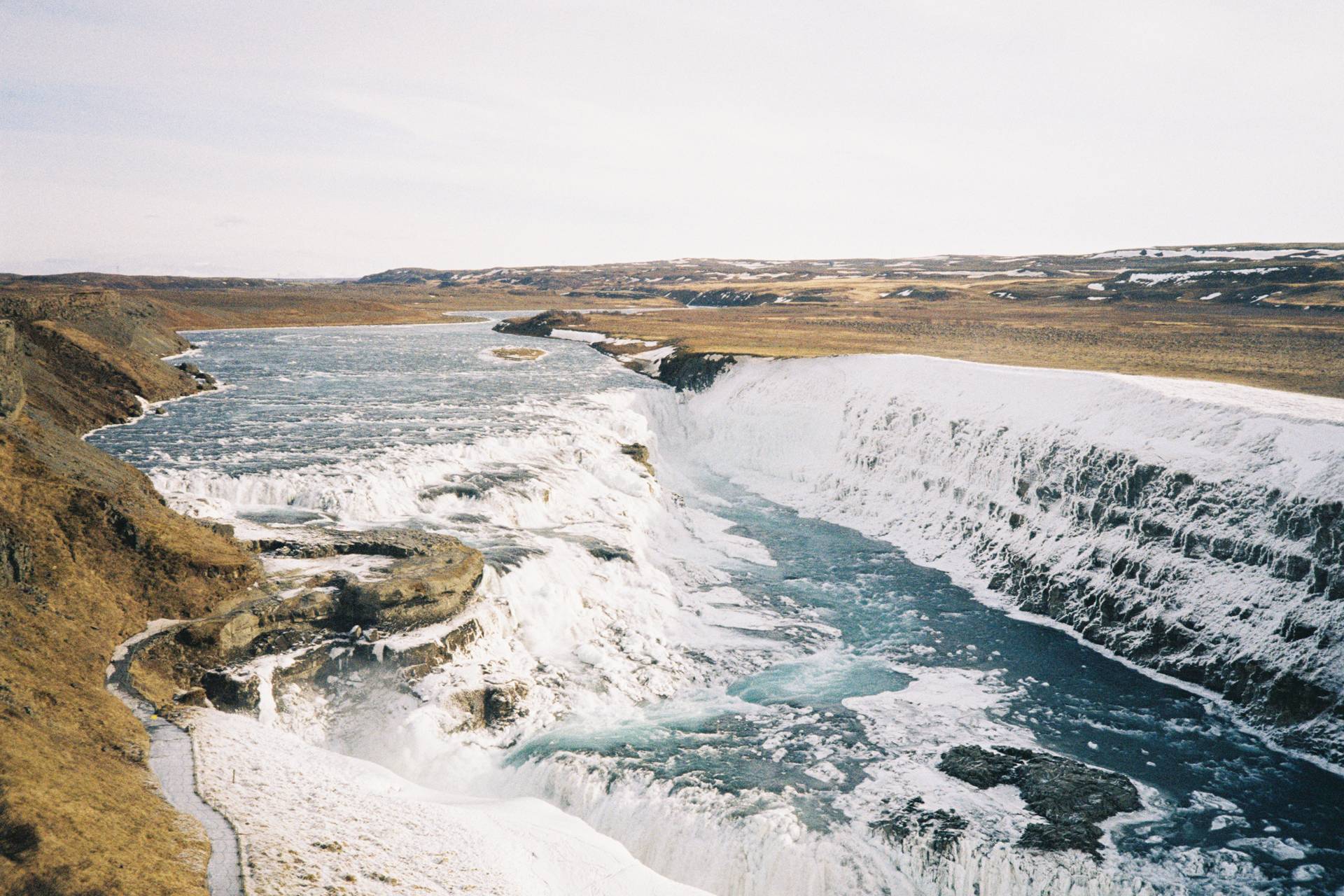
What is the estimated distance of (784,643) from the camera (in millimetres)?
21797

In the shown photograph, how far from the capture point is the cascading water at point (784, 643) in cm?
1357

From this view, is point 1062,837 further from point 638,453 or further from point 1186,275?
point 1186,275

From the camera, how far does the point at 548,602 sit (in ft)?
68.3

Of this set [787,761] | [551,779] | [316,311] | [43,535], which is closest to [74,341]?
[43,535]

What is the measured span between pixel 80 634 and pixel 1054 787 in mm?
18297

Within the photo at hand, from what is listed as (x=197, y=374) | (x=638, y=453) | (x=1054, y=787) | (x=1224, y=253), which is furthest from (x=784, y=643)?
(x=1224, y=253)

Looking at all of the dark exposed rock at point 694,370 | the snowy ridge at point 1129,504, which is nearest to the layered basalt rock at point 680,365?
the dark exposed rock at point 694,370

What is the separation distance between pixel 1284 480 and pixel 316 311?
105262mm

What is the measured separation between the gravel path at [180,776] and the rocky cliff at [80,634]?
176mm

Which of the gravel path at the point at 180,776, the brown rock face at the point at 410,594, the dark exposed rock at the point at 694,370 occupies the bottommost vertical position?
the gravel path at the point at 180,776

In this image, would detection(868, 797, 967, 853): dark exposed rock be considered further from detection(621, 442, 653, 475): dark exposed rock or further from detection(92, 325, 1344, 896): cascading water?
detection(621, 442, 653, 475): dark exposed rock

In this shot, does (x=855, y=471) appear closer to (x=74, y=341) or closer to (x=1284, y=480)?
(x=1284, y=480)

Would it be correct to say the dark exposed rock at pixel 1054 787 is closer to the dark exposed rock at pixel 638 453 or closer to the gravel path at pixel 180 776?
the gravel path at pixel 180 776

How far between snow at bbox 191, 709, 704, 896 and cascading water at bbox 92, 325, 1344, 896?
2.52ft
